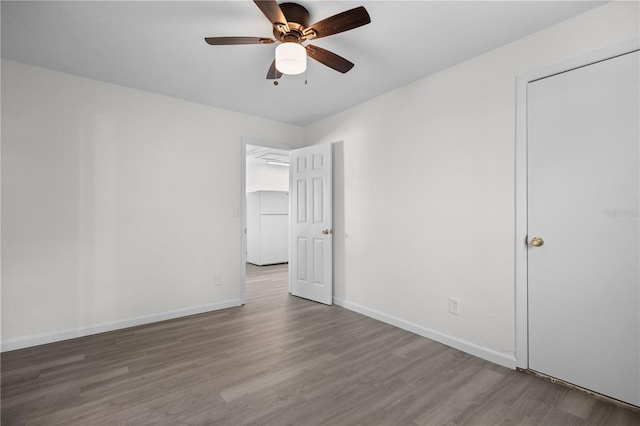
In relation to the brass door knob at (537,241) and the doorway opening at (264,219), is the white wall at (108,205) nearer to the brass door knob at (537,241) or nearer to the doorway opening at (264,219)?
the doorway opening at (264,219)

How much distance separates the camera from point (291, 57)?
6.44ft

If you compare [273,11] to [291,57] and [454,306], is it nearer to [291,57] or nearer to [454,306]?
[291,57]

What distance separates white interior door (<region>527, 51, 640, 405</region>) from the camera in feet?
6.12

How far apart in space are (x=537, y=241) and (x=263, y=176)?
658 cm

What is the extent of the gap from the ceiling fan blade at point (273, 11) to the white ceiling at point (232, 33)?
27 centimetres

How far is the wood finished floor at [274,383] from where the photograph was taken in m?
1.78

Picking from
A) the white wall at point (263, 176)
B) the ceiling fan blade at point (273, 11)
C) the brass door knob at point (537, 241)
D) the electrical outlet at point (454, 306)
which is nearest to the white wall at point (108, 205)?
the ceiling fan blade at point (273, 11)

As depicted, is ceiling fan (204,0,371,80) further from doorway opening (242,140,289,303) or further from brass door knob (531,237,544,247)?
doorway opening (242,140,289,303)

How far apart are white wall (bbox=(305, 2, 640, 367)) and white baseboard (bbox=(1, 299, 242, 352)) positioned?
1.69 m

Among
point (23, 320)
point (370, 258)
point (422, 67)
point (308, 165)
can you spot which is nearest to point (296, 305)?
point (370, 258)

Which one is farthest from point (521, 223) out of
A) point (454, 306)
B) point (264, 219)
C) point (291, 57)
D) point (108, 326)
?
point (264, 219)

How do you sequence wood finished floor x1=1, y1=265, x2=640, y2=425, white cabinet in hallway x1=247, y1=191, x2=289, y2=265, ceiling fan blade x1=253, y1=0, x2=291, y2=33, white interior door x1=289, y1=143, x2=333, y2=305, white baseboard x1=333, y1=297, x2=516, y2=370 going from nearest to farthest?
ceiling fan blade x1=253, y1=0, x2=291, y2=33 → wood finished floor x1=1, y1=265, x2=640, y2=425 → white baseboard x1=333, y1=297, x2=516, y2=370 → white interior door x1=289, y1=143, x2=333, y2=305 → white cabinet in hallway x1=247, y1=191, x2=289, y2=265

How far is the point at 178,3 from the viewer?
6.40 ft

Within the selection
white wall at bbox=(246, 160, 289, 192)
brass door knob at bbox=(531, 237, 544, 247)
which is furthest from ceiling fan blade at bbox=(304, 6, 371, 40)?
white wall at bbox=(246, 160, 289, 192)
